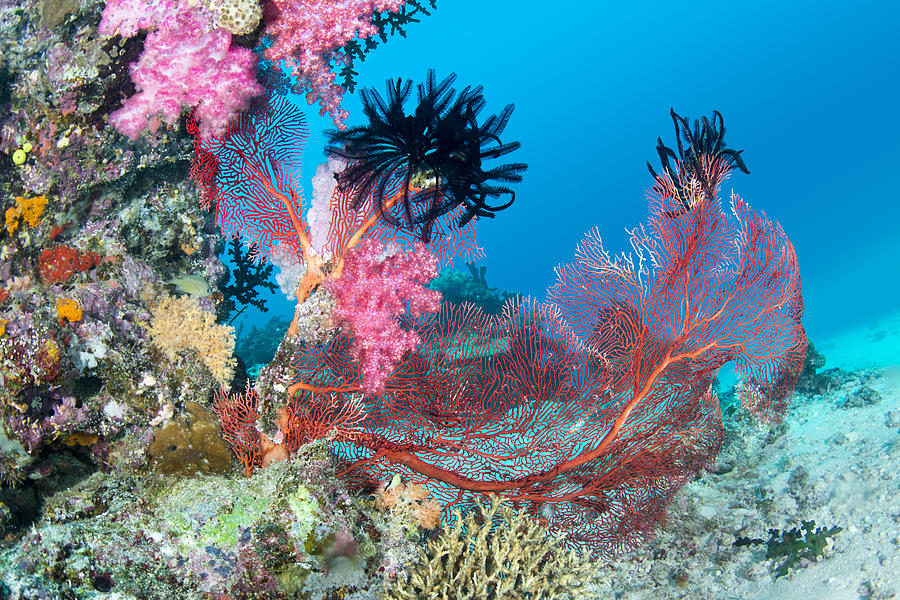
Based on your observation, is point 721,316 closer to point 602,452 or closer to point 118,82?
point 602,452

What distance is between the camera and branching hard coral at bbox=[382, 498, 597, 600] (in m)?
3.04

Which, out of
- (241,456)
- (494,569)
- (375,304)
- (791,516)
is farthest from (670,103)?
(241,456)

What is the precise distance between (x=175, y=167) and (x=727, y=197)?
18.4ft

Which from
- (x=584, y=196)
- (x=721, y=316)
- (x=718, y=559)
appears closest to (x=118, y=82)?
(x=721, y=316)

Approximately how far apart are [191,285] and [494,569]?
3.80 metres

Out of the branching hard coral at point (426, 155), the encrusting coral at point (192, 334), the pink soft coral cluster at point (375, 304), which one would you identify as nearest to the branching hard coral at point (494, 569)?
the pink soft coral cluster at point (375, 304)

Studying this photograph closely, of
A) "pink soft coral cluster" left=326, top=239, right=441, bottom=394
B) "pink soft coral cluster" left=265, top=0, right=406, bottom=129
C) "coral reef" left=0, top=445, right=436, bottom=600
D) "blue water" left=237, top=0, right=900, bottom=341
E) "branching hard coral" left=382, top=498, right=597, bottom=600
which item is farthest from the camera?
"blue water" left=237, top=0, right=900, bottom=341

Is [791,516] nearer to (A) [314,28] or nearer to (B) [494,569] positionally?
(B) [494,569]

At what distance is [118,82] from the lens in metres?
3.71

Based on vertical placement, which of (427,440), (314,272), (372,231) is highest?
(372,231)

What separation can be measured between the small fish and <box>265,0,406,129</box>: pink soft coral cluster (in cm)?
225

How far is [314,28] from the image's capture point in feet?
12.6

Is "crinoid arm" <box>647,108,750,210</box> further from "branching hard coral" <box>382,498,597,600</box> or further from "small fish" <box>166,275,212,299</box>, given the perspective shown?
"small fish" <box>166,275,212,299</box>

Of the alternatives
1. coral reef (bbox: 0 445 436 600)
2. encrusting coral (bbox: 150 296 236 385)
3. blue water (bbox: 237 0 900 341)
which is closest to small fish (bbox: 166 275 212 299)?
encrusting coral (bbox: 150 296 236 385)
